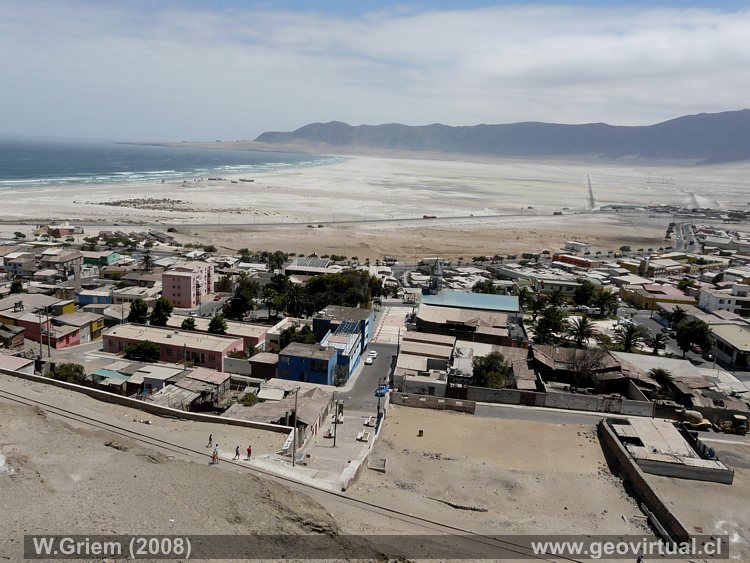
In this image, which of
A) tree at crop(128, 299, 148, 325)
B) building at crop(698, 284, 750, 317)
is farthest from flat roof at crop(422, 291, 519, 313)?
tree at crop(128, 299, 148, 325)

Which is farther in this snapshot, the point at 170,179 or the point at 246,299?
the point at 170,179

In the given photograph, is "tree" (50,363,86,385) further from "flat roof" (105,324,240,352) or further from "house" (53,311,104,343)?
"house" (53,311,104,343)

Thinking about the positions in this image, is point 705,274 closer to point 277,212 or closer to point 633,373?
point 633,373

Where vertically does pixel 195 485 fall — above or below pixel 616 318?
above

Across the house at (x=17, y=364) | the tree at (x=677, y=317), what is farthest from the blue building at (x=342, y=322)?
the tree at (x=677, y=317)

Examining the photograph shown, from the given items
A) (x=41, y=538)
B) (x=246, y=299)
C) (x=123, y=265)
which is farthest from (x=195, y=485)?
(x=123, y=265)

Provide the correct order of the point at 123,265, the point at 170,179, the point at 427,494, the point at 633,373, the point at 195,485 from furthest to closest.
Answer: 1. the point at 170,179
2. the point at 123,265
3. the point at 633,373
4. the point at 427,494
5. the point at 195,485

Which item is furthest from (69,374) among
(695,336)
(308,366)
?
(695,336)
